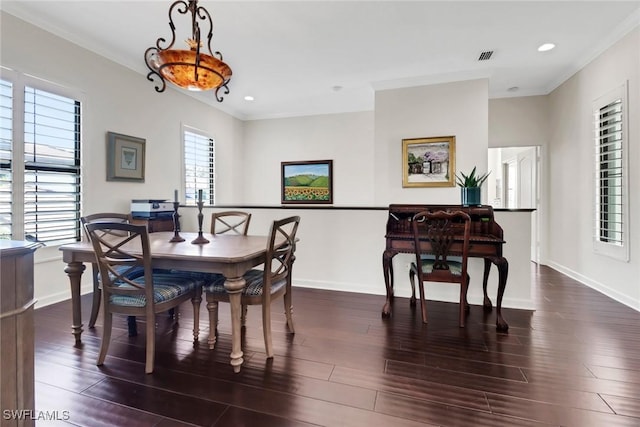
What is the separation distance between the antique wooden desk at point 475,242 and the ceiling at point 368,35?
1.87 meters

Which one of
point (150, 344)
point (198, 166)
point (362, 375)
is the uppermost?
point (198, 166)

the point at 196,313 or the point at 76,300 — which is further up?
the point at 76,300

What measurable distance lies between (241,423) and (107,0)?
11.4ft

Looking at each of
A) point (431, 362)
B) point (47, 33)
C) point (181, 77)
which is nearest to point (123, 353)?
point (181, 77)

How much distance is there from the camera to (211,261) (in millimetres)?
1819

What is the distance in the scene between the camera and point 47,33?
301 cm

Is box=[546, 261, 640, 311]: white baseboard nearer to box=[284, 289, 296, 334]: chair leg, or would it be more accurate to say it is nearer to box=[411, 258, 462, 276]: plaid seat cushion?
box=[411, 258, 462, 276]: plaid seat cushion

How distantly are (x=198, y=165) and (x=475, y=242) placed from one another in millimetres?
4436

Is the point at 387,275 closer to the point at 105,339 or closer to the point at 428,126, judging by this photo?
the point at 105,339

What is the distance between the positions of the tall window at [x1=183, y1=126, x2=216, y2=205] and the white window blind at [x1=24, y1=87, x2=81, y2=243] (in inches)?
65.5

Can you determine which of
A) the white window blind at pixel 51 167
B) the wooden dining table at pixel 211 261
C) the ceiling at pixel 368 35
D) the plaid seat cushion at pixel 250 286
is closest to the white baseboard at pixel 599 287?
the ceiling at pixel 368 35

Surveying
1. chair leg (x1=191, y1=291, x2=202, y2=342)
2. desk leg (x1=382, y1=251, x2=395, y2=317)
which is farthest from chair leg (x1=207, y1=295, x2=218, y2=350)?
desk leg (x1=382, y1=251, x2=395, y2=317)

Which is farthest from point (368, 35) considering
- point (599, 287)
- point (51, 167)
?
point (599, 287)

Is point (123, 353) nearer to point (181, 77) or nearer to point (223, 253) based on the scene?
point (223, 253)
